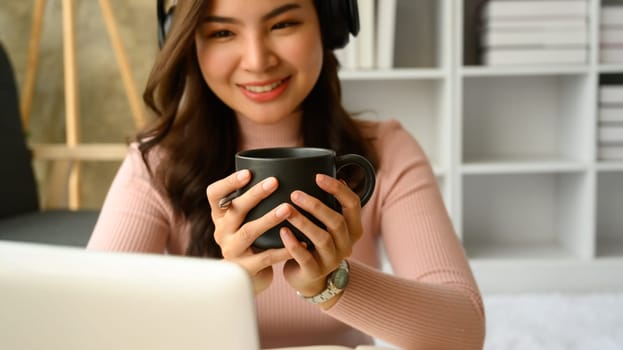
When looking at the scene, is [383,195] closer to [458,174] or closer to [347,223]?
[347,223]

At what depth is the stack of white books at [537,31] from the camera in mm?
2314

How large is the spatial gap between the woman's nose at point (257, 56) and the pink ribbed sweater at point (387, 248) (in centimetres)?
21

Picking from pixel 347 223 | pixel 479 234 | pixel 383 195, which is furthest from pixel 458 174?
pixel 347 223

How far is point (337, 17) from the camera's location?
0.99m

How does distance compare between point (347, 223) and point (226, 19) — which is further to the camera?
point (226, 19)

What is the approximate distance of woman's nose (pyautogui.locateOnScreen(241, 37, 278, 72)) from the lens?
2.93 feet

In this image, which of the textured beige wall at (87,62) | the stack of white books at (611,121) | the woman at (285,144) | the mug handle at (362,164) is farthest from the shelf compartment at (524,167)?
the mug handle at (362,164)

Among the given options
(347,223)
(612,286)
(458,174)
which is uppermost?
(347,223)

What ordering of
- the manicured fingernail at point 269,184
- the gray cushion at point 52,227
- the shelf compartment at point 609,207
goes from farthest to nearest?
1. the shelf compartment at point 609,207
2. the gray cushion at point 52,227
3. the manicured fingernail at point 269,184

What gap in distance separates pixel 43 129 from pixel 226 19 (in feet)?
7.31

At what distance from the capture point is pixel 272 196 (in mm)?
546

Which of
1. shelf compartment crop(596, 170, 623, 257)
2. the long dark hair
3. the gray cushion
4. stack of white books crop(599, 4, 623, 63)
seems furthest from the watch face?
shelf compartment crop(596, 170, 623, 257)

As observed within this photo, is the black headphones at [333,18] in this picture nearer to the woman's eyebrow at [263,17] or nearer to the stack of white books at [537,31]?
the woman's eyebrow at [263,17]

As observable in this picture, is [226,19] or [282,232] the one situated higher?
[226,19]
